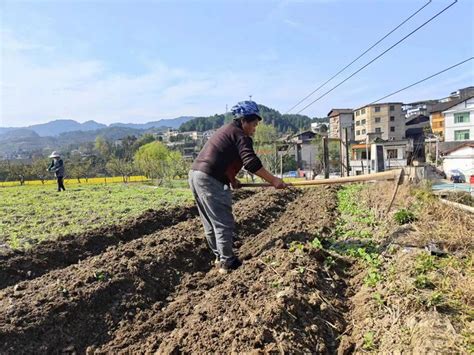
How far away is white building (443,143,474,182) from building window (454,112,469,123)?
1650 cm

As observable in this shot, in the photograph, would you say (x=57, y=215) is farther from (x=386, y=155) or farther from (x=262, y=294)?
(x=386, y=155)

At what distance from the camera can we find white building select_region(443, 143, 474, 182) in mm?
40328

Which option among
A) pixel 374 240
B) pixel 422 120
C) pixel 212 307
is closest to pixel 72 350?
pixel 212 307

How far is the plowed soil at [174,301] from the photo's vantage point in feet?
10.4

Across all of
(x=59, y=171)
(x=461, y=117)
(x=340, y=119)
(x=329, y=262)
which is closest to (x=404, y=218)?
(x=329, y=262)

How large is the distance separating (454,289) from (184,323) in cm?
226

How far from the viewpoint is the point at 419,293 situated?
3455 millimetres

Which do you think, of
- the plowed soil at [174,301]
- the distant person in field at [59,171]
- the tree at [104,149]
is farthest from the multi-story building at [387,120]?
the plowed soil at [174,301]

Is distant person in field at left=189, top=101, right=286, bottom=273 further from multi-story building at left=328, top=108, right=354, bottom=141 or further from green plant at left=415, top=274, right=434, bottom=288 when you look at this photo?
multi-story building at left=328, top=108, right=354, bottom=141

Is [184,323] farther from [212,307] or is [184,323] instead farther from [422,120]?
[422,120]

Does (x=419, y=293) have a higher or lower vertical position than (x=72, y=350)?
higher

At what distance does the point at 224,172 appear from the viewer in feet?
16.3

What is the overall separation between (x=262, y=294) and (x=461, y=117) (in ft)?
210

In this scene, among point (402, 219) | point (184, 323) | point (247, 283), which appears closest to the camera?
point (184, 323)
